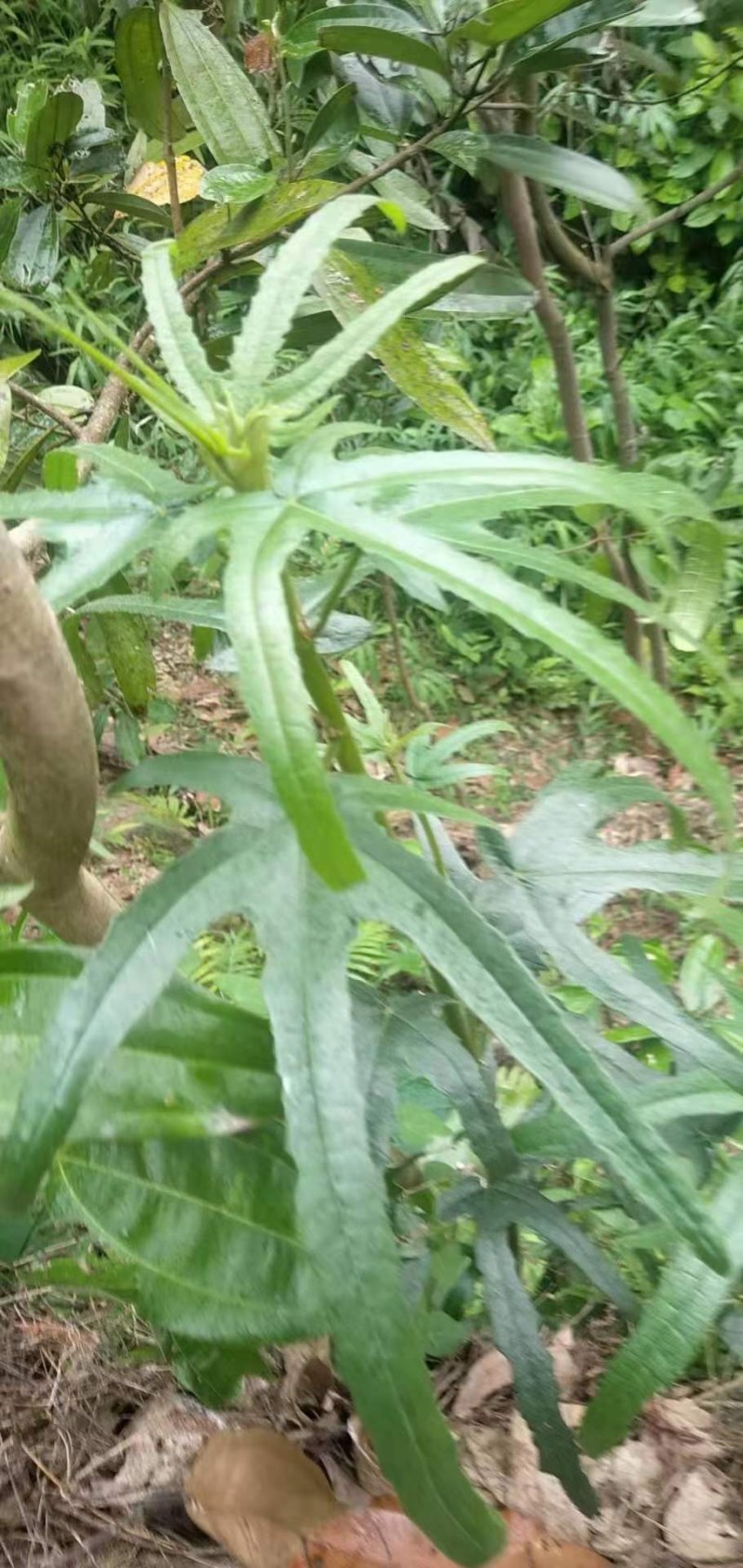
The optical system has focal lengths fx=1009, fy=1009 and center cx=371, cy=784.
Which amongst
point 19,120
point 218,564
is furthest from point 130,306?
point 218,564

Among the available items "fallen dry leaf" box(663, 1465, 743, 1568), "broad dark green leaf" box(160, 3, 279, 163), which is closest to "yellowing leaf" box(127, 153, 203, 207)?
"broad dark green leaf" box(160, 3, 279, 163)

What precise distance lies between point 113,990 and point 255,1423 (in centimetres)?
50

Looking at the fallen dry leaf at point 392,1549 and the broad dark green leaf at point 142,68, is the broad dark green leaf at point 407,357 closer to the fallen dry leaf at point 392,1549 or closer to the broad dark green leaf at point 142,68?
the broad dark green leaf at point 142,68

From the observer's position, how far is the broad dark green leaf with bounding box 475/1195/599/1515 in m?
0.51

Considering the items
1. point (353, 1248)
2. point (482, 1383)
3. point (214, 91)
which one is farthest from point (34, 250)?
point (482, 1383)

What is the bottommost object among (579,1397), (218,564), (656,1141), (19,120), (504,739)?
(504,739)

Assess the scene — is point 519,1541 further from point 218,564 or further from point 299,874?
point 218,564

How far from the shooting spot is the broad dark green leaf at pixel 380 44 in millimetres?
688

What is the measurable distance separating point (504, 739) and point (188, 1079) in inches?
69.9

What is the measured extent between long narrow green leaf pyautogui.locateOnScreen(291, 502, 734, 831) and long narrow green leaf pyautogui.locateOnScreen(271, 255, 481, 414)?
0.08 meters

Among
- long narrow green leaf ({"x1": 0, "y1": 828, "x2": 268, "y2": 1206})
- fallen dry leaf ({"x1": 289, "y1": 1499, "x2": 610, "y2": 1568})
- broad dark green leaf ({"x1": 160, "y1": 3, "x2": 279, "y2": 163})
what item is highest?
broad dark green leaf ({"x1": 160, "y1": 3, "x2": 279, "y2": 163})

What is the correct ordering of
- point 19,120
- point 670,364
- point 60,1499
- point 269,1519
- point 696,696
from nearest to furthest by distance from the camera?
point 269,1519 < point 60,1499 < point 19,120 < point 696,696 < point 670,364

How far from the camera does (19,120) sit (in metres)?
0.82

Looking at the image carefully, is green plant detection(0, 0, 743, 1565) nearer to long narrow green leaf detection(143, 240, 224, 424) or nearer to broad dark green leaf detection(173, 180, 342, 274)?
long narrow green leaf detection(143, 240, 224, 424)
